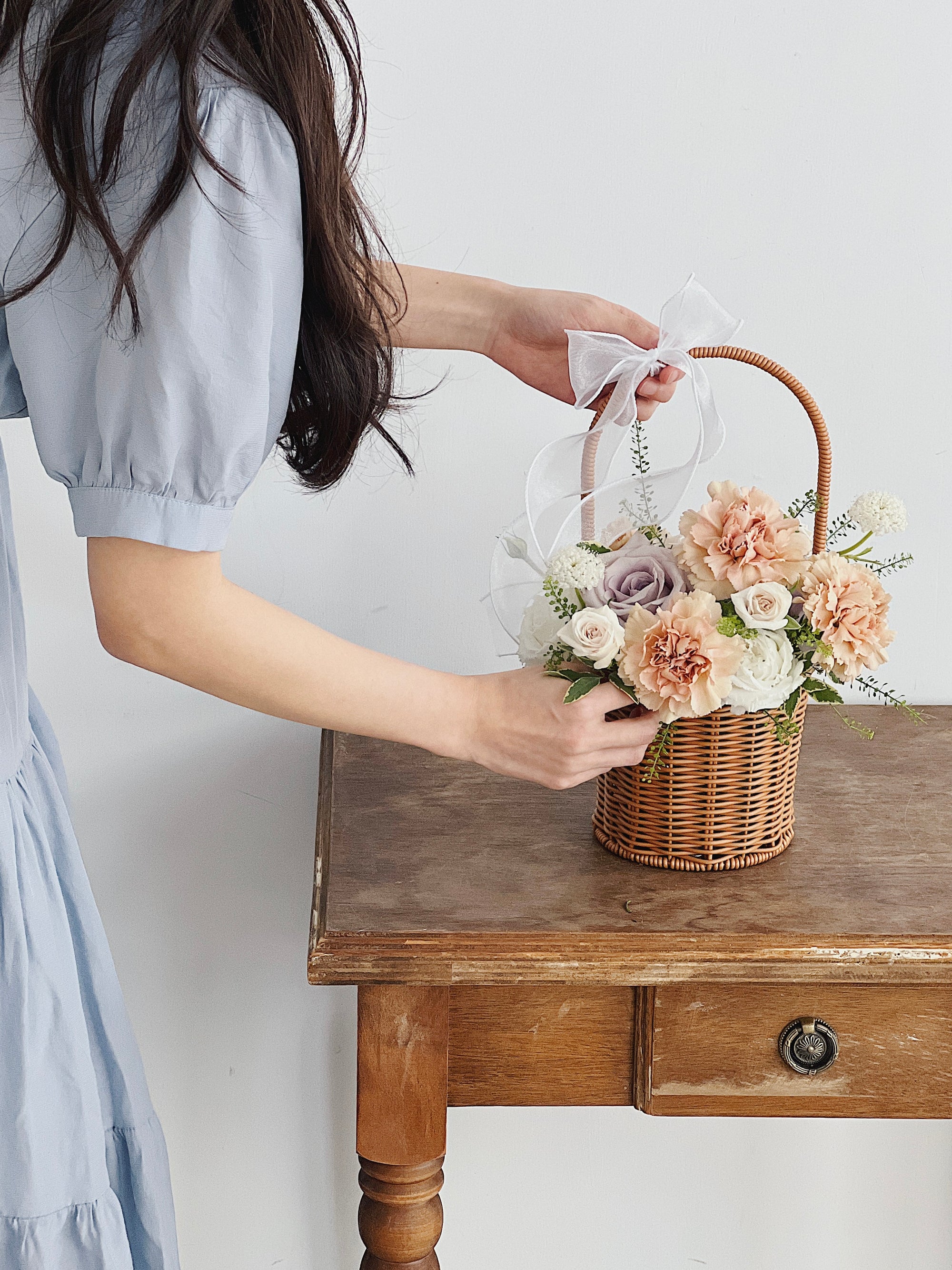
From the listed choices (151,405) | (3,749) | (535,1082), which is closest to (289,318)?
(151,405)

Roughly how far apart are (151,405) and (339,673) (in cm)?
19

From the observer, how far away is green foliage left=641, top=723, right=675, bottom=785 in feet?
2.56

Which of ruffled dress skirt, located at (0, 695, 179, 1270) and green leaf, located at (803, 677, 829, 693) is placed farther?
green leaf, located at (803, 677, 829, 693)

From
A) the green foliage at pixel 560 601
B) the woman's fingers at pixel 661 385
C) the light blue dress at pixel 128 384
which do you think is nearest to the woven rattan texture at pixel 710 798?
the green foliage at pixel 560 601

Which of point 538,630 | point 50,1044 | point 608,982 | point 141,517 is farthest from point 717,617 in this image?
point 50,1044

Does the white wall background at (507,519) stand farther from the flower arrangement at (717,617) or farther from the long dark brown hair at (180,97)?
the long dark brown hair at (180,97)

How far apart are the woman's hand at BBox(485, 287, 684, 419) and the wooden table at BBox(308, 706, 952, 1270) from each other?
1.15 feet

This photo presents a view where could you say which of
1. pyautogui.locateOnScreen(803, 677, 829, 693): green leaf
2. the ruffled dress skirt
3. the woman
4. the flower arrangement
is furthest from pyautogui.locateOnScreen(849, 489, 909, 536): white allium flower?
the ruffled dress skirt

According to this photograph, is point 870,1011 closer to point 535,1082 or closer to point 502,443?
point 535,1082

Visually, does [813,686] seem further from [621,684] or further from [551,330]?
[551,330]

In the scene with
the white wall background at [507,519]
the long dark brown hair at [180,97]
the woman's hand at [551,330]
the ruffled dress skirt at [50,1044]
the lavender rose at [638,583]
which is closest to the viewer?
the long dark brown hair at [180,97]

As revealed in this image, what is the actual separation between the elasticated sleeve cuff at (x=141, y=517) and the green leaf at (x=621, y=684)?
29cm

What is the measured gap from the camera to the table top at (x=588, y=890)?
2.40ft

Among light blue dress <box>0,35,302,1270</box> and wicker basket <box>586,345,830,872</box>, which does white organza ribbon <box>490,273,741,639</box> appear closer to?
wicker basket <box>586,345,830,872</box>
